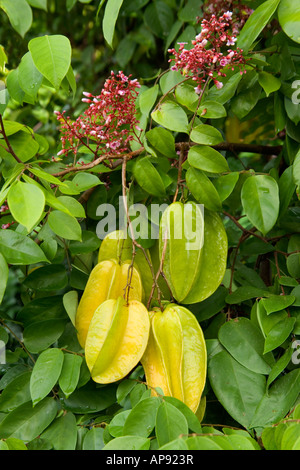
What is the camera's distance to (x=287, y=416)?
2.70 ft

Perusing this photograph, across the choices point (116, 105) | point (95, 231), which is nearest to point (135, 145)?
point (116, 105)

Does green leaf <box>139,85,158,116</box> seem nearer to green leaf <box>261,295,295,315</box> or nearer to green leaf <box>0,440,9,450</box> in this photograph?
green leaf <box>261,295,295,315</box>

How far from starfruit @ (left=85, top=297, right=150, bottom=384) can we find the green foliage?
0.16 feet

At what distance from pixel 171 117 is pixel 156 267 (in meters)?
0.25

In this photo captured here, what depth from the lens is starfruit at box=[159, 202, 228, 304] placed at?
2.82ft

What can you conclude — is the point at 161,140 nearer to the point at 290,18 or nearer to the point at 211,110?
the point at 211,110

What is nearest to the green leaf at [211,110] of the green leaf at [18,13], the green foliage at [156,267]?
the green foliage at [156,267]

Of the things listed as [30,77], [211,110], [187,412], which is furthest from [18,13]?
[187,412]

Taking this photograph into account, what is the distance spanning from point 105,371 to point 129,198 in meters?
0.30

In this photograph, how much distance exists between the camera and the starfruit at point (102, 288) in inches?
35.7

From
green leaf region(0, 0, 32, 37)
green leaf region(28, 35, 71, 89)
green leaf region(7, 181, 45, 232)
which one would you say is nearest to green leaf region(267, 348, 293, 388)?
green leaf region(7, 181, 45, 232)

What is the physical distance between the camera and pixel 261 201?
2.88 feet

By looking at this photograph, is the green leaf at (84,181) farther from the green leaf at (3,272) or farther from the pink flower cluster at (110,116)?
the green leaf at (3,272)

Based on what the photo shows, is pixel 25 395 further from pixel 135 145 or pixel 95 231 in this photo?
pixel 135 145
